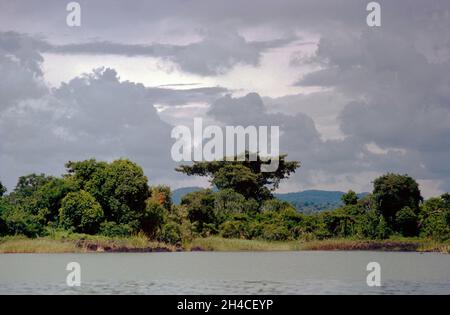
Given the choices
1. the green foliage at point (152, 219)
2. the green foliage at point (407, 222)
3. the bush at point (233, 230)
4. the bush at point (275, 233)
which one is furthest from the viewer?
the bush at point (233, 230)

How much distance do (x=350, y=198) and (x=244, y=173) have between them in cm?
1067

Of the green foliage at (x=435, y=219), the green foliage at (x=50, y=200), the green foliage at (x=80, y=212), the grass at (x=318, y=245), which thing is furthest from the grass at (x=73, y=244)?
the green foliage at (x=435, y=219)

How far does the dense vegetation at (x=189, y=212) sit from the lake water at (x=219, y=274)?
4.31m

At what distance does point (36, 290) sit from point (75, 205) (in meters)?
19.3

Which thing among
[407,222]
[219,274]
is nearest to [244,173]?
[407,222]

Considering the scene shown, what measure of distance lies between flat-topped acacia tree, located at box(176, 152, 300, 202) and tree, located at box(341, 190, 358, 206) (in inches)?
381

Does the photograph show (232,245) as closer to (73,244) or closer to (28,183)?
(73,244)

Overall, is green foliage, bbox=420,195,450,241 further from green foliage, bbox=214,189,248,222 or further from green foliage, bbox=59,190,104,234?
green foliage, bbox=59,190,104,234

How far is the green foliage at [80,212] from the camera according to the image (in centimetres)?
4134

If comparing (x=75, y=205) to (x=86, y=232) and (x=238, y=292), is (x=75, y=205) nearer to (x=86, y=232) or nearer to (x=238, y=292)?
(x=86, y=232)

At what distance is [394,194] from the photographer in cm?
4738

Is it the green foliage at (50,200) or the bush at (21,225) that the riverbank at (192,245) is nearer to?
the bush at (21,225)

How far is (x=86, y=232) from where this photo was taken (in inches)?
1661
